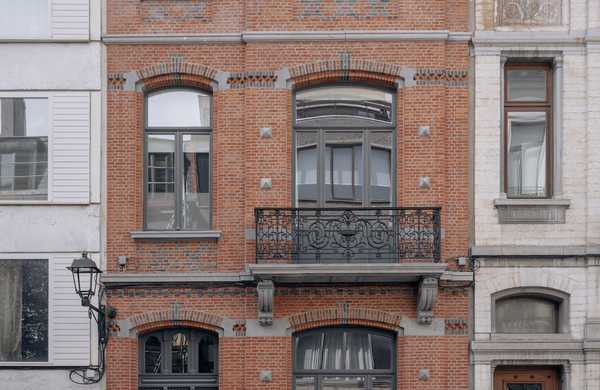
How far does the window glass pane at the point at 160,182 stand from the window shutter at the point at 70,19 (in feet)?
6.30

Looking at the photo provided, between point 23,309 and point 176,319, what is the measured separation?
2.35 metres

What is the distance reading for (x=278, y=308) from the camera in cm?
1570

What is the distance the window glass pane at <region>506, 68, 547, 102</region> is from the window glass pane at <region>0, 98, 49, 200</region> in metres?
7.25

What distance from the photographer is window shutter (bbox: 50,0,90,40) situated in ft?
52.7

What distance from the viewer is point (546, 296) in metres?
15.9

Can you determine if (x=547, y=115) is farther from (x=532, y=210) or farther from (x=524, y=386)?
(x=524, y=386)

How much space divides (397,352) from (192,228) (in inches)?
145

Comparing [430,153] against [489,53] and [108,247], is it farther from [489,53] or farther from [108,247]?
[108,247]

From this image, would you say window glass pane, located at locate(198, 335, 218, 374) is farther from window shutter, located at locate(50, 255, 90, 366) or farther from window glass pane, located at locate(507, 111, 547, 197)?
window glass pane, located at locate(507, 111, 547, 197)

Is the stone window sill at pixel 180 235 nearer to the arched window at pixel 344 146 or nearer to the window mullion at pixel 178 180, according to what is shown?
the window mullion at pixel 178 180

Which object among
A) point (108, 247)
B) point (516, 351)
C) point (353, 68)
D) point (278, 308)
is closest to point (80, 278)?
point (108, 247)

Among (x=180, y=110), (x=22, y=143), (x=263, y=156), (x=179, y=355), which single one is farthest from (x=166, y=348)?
(x=22, y=143)

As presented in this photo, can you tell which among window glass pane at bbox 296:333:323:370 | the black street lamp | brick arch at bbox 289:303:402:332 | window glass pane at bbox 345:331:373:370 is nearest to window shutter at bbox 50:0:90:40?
the black street lamp

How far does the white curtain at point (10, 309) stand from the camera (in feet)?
51.9
